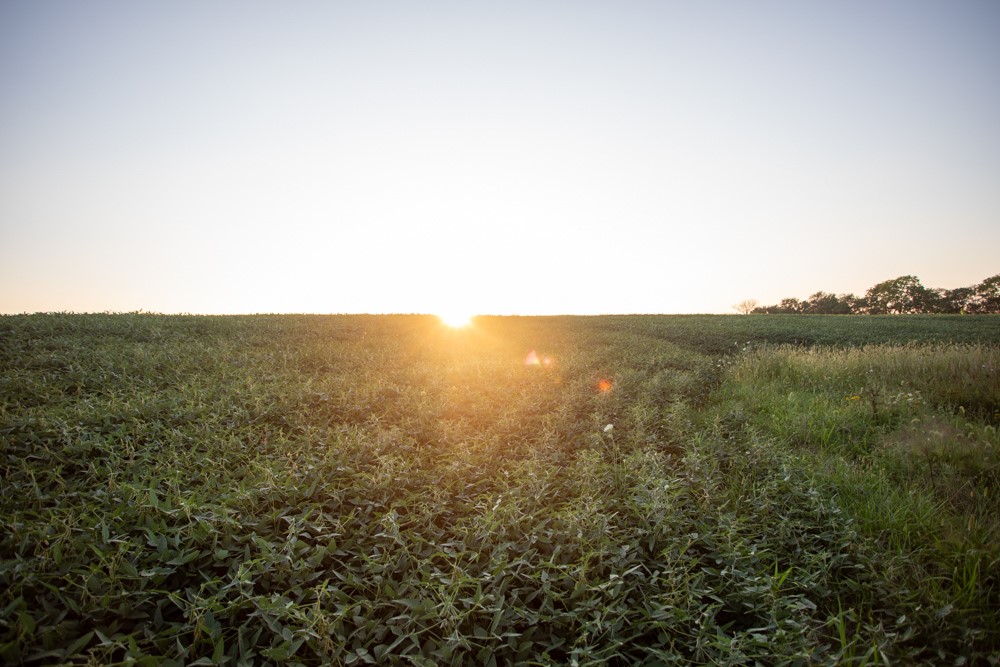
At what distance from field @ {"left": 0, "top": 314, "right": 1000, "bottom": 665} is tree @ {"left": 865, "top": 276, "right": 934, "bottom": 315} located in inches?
3225

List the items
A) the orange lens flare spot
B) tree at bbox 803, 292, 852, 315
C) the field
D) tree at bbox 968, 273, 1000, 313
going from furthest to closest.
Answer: tree at bbox 803, 292, 852, 315 → tree at bbox 968, 273, 1000, 313 → the orange lens flare spot → the field

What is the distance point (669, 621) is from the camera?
2.70m

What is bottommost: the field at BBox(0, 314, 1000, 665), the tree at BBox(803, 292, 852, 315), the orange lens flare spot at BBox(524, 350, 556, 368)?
the field at BBox(0, 314, 1000, 665)

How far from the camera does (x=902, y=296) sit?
6919 cm

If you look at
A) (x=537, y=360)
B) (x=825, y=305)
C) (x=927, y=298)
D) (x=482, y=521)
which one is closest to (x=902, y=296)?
(x=927, y=298)

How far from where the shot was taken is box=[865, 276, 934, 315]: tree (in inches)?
2687

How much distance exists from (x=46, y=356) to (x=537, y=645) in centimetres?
1010

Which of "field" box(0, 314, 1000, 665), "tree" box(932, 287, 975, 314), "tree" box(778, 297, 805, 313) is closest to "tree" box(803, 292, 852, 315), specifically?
"tree" box(778, 297, 805, 313)

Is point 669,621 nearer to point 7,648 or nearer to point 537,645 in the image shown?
point 537,645

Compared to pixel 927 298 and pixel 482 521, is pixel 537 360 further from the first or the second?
pixel 927 298

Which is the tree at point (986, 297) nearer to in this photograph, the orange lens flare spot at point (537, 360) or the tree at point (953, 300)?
the tree at point (953, 300)

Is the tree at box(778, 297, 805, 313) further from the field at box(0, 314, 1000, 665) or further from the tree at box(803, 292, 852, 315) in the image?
the field at box(0, 314, 1000, 665)

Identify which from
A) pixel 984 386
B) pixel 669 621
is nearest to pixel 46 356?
pixel 669 621

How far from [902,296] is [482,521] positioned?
91.5m
